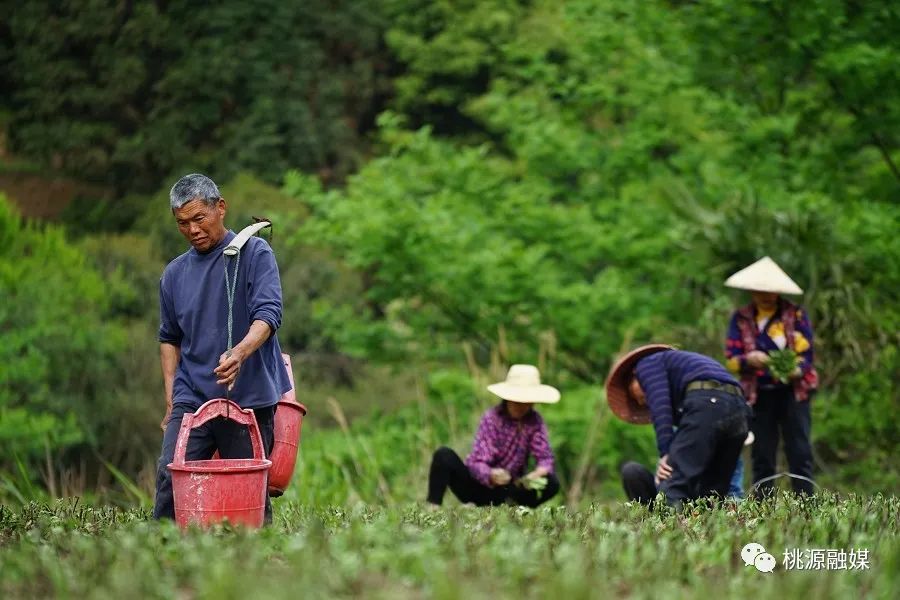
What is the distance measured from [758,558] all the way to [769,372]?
14.3ft

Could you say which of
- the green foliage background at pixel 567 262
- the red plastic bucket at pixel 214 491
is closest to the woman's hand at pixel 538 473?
the green foliage background at pixel 567 262

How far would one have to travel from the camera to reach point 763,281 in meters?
9.09

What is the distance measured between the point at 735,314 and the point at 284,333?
1342 cm

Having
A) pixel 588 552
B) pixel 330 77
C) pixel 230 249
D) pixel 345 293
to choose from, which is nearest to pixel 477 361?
pixel 345 293

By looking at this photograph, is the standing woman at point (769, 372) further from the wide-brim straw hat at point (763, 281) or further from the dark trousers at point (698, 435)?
the dark trousers at point (698, 435)

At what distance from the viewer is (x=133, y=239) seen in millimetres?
23734

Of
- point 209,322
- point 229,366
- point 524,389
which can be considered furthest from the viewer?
→ point 524,389

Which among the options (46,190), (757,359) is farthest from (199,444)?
(46,190)

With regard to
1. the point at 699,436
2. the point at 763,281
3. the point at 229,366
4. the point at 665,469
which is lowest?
the point at 665,469

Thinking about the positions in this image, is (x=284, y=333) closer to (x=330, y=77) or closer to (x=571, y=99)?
(x=571, y=99)

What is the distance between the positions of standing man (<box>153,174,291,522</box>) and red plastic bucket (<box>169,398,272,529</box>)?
39cm

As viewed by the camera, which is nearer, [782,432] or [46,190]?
[782,432]

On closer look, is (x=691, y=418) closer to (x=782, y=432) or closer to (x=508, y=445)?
(x=508, y=445)

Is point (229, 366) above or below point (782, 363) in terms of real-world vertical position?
above
